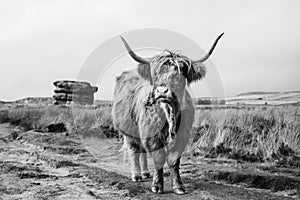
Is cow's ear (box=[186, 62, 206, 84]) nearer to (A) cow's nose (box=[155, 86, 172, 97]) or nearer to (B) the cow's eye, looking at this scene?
(B) the cow's eye

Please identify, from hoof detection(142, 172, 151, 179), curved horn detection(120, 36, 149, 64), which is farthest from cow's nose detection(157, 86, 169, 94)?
hoof detection(142, 172, 151, 179)

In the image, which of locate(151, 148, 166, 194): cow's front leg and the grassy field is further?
the grassy field

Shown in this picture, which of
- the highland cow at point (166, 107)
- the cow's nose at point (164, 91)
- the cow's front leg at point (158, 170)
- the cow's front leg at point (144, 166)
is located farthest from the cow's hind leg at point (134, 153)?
the cow's nose at point (164, 91)

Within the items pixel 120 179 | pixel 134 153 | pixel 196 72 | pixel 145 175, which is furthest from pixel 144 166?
pixel 196 72

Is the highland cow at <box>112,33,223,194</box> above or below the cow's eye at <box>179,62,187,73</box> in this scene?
below

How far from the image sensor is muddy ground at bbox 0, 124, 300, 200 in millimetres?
4656

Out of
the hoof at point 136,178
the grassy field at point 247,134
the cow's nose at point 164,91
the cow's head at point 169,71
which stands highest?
the cow's head at point 169,71

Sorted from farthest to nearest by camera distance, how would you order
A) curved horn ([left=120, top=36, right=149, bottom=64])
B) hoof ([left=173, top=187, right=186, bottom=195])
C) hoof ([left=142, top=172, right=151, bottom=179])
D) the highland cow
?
hoof ([left=142, top=172, right=151, bottom=179]) < curved horn ([left=120, top=36, right=149, bottom=64]) < hoof ([left=173, top=187, right=186, bottom=195]) < the highland cow

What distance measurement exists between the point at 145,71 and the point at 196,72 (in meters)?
0.78

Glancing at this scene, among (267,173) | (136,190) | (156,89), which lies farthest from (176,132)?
(267,173)

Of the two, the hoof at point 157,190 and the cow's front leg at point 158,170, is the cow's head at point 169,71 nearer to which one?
the cow's front leg at point 158,170

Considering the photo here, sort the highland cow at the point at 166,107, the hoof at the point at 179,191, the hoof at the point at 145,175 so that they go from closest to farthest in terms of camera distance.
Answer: the highland cow at the point at 166,107
the hoof at the point at 179,191
the hoof at the point at 145,175

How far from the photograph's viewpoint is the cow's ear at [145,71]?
4.97 meters

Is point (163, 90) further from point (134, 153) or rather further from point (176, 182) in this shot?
point (134, 153)
